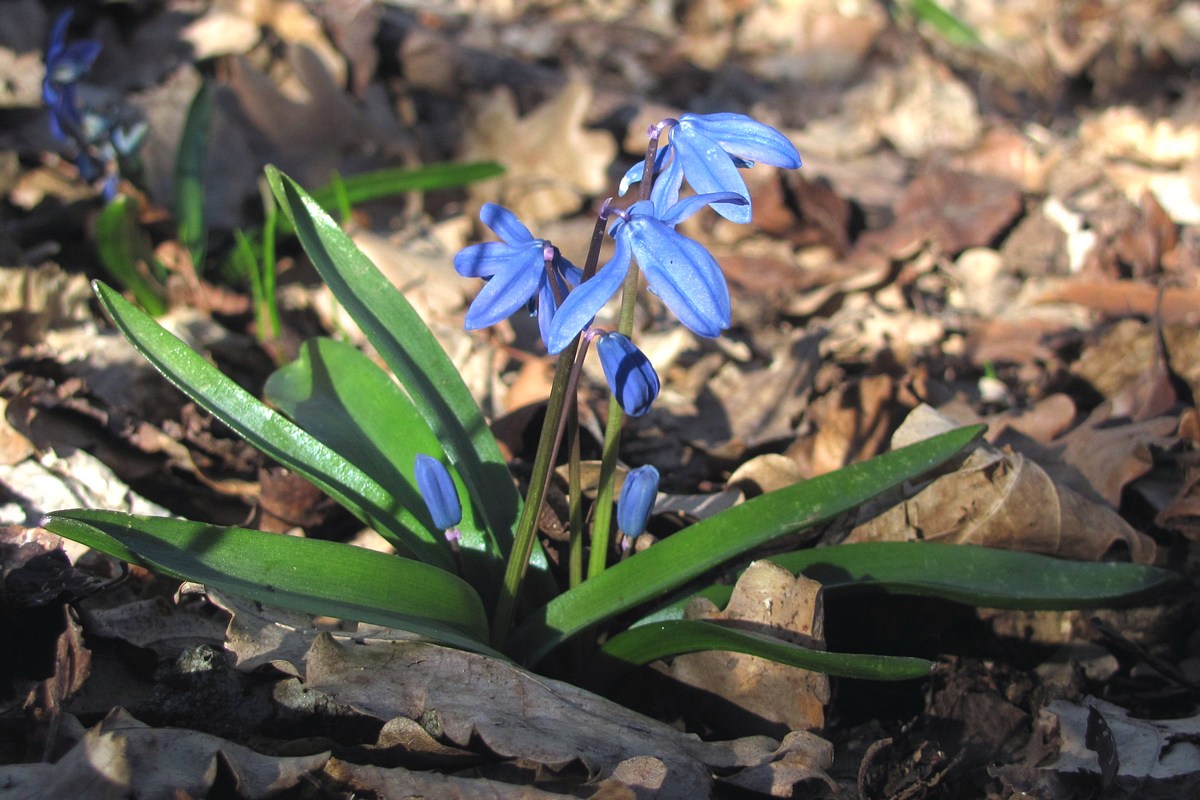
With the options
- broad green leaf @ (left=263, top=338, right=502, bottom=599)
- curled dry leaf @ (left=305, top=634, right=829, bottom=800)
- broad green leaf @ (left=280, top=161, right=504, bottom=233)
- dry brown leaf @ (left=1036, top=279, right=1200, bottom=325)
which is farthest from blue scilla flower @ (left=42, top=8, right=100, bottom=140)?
dry brown leaf @ (left=1036, top=279, right=1200, bottom=325)

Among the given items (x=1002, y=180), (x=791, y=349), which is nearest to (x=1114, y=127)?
(x=1002, y=180)

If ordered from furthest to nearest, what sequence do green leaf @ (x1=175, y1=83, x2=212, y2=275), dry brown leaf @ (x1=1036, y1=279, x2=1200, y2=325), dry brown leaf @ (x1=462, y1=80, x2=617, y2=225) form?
dry brown leaf @ (x1=462, y1=80, x2=617, y2=225)
dry brown leaf @ (x1=1036, y1=279, x2=1200, y2=325)
green leaf @ (x1=175, y1=83, x2=212, y2=275)

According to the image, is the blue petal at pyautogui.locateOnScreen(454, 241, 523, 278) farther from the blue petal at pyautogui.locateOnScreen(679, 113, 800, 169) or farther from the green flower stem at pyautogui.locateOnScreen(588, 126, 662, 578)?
the blue petal at pyautogui.locateOnScreen(679, 113, 800, 169)

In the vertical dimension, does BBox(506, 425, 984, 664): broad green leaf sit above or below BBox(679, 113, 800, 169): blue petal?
below

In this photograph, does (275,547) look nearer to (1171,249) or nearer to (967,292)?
(967,292)

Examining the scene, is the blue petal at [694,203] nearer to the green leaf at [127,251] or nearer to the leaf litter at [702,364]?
the leaf litter at [702,364]

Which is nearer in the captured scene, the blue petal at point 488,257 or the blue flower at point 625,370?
the blue flower at point 625,370

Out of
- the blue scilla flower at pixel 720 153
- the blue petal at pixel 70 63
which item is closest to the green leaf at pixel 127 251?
the blue petal at pixel 70 63

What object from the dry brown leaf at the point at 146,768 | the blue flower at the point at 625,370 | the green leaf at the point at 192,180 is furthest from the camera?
the green leaf at the point at 192,180
